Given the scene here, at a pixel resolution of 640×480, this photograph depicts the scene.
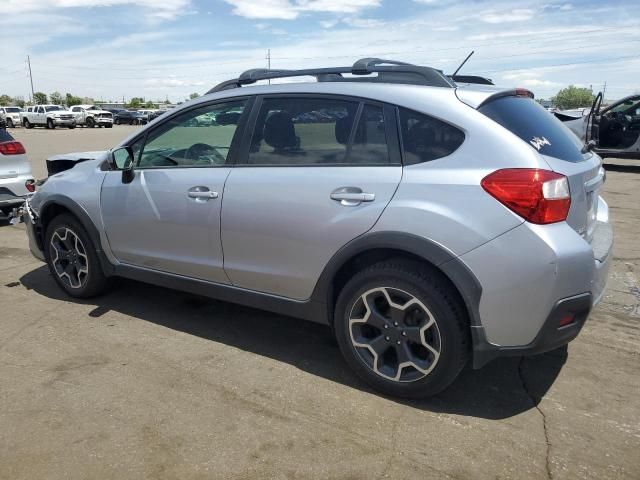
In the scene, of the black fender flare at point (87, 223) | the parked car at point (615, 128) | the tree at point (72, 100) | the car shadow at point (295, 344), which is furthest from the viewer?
the tree at point (72, 100)

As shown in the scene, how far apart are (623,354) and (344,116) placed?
240cm

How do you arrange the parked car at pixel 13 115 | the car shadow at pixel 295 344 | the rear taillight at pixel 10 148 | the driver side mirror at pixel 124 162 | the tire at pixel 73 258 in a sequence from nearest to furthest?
the car shadow at pixel 295 344
the driver side mirror at pixel 124 162
the tire at pixel 73 258
the rear taillight at pixel 10 148
the parked car at pixel 13 115

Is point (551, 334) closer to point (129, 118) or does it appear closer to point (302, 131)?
point (302, 131)

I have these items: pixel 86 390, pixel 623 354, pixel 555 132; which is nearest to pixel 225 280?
pixel 86 390

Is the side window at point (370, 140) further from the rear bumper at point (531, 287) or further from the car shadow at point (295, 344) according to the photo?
the car shadow at point (295, 344)

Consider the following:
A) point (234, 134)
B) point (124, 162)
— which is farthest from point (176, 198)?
point (124, 162)

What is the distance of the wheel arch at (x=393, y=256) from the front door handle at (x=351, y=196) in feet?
0.64

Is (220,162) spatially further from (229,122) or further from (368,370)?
(368,370)

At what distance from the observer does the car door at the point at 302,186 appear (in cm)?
296

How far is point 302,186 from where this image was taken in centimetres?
314

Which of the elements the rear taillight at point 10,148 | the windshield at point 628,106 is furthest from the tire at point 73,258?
the windshield at point 628,106

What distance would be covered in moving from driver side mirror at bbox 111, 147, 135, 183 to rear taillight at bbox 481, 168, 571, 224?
258 cm

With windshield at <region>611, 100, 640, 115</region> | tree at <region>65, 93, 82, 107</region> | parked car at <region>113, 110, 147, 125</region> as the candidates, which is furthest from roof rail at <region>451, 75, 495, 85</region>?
tree at <region>65, 93, 82, 107</region>

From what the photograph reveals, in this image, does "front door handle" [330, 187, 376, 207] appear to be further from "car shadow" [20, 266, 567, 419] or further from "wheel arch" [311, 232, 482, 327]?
"car shadow" [20, 266, 567, 419]
